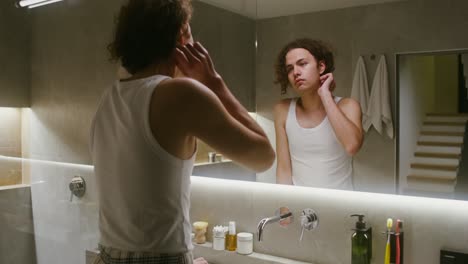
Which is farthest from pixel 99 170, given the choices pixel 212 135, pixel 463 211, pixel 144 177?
pixel 463 211

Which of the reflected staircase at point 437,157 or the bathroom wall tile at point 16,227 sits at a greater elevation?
the reflected staircase at point 437,157

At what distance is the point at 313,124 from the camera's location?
65.6 inches

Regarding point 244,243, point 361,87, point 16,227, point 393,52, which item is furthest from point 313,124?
point 16,227

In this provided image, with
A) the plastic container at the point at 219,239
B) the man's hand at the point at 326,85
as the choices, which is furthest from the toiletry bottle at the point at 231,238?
the man's hand at the point at 326,85

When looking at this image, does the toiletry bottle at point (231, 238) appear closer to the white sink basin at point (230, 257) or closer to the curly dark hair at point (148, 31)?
the white sink basin at point (230, 257)

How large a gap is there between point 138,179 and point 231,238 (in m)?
0.80

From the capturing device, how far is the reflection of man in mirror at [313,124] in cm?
159

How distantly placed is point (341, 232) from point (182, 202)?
28.2 inches

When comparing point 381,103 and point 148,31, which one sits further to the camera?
point 381,103

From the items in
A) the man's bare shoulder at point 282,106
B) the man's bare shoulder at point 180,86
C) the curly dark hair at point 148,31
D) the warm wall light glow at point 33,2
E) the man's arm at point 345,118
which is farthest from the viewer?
the warm wall light glow at point 33,2

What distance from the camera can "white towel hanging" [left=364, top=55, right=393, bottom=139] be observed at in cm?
151

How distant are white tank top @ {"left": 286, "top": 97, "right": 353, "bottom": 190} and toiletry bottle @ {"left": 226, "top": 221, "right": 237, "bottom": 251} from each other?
0.31 meters

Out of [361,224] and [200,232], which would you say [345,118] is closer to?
[361,224]

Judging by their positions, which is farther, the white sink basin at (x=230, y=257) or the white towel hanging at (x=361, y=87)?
the white sink basin at (x=230, y=257)
